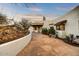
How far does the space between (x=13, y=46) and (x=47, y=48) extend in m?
0.50

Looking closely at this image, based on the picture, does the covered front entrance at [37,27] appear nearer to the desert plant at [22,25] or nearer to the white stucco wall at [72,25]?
the desert plant at [22,25]

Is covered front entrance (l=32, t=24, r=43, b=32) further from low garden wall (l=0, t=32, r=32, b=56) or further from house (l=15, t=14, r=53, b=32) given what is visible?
low garden wall (l=0, t=32, r=32, b=56)

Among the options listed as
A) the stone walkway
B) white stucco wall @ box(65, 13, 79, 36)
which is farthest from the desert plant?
white stucco wall @ box(65, 13, 79, 36)

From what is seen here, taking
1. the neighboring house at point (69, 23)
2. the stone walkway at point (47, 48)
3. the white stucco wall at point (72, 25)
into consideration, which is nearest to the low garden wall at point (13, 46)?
the stone walkway at point (47, 48)

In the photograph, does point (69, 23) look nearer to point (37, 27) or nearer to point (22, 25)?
point (37, 27)

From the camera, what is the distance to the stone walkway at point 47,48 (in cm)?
253

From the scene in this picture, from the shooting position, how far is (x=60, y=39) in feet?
8.47

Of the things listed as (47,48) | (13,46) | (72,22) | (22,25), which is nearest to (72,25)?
(72,22)

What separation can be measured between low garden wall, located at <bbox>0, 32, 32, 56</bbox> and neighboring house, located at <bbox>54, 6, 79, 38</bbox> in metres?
0.51

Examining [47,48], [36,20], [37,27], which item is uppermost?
[36,20]

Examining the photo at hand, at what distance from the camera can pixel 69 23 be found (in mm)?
2549

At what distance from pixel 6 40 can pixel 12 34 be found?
0.42 ft

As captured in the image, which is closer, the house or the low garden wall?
the low garden wall

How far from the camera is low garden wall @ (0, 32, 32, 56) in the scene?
2.45 metres
